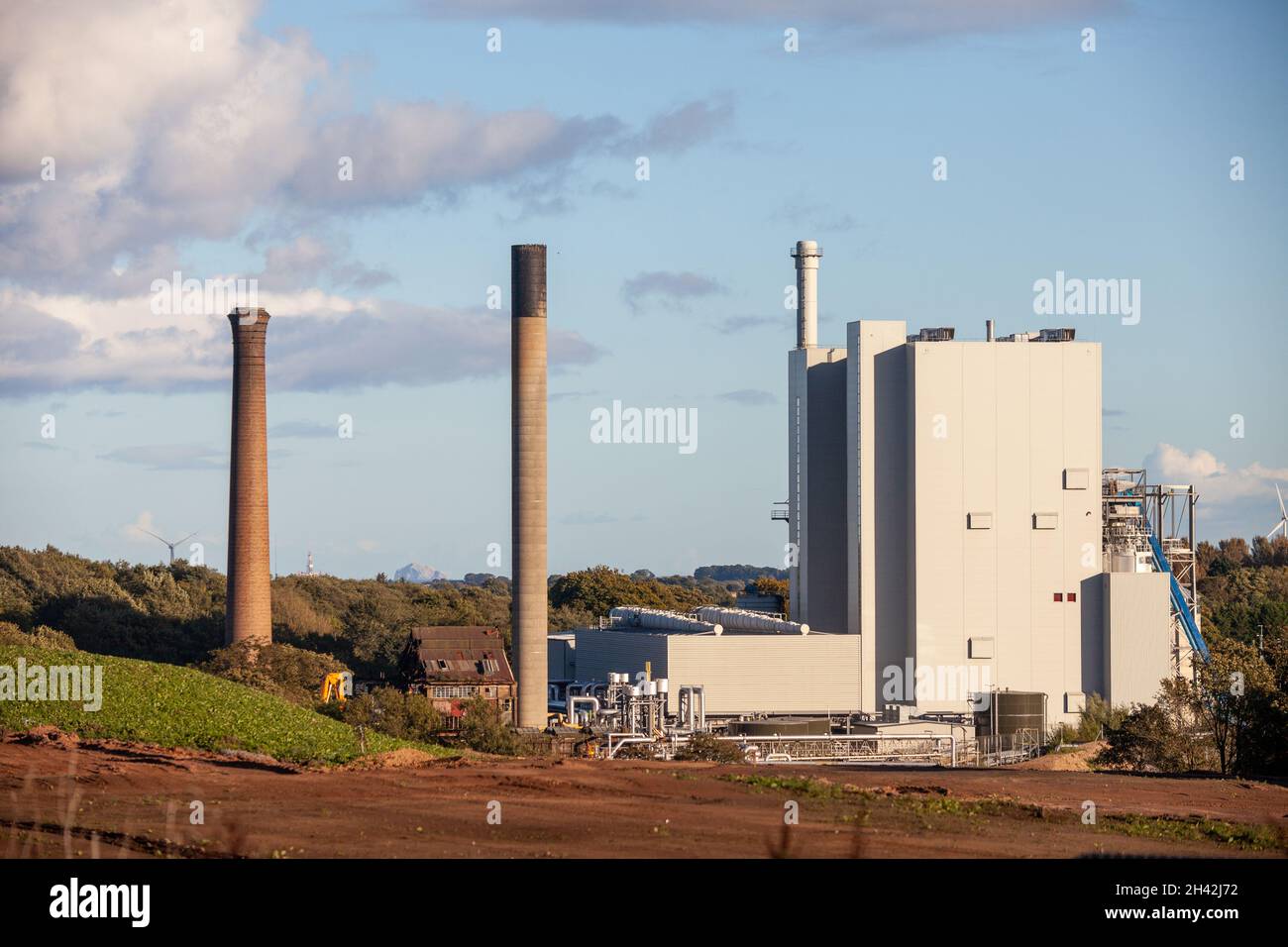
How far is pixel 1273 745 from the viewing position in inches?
1679

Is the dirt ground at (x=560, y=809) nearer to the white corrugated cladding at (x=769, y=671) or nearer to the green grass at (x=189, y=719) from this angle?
the green grass at (x=189, y=719)

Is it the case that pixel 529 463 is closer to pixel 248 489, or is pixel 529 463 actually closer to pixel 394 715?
pixel 248 489

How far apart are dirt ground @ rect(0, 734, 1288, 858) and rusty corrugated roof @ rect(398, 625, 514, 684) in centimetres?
3405

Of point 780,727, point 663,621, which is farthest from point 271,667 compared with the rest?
point 780,727

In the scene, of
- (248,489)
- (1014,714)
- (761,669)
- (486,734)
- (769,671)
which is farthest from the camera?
(248,489)

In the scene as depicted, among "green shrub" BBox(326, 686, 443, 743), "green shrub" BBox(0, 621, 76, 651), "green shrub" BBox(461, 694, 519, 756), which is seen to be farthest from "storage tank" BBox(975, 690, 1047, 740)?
"green shrub" BBox(0, 621, 76, 651)

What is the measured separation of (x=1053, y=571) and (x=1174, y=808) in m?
39.7

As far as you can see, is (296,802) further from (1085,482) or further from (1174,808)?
(1085,482)

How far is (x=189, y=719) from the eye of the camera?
3716 cm

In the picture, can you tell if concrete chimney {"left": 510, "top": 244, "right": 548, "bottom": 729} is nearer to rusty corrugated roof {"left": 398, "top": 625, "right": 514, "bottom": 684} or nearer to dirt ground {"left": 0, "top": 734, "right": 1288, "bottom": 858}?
rusty corrugated roof {"left": 398, "top": 625, "right": 514, "bottom": 684}

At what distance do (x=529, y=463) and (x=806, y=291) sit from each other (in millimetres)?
19001

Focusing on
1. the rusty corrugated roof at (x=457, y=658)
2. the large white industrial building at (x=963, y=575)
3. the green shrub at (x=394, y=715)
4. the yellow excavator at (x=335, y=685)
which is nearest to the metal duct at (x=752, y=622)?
the large white industrial building at (x=963, y=575)

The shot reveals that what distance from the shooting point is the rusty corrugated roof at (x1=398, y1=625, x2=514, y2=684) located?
228ft
